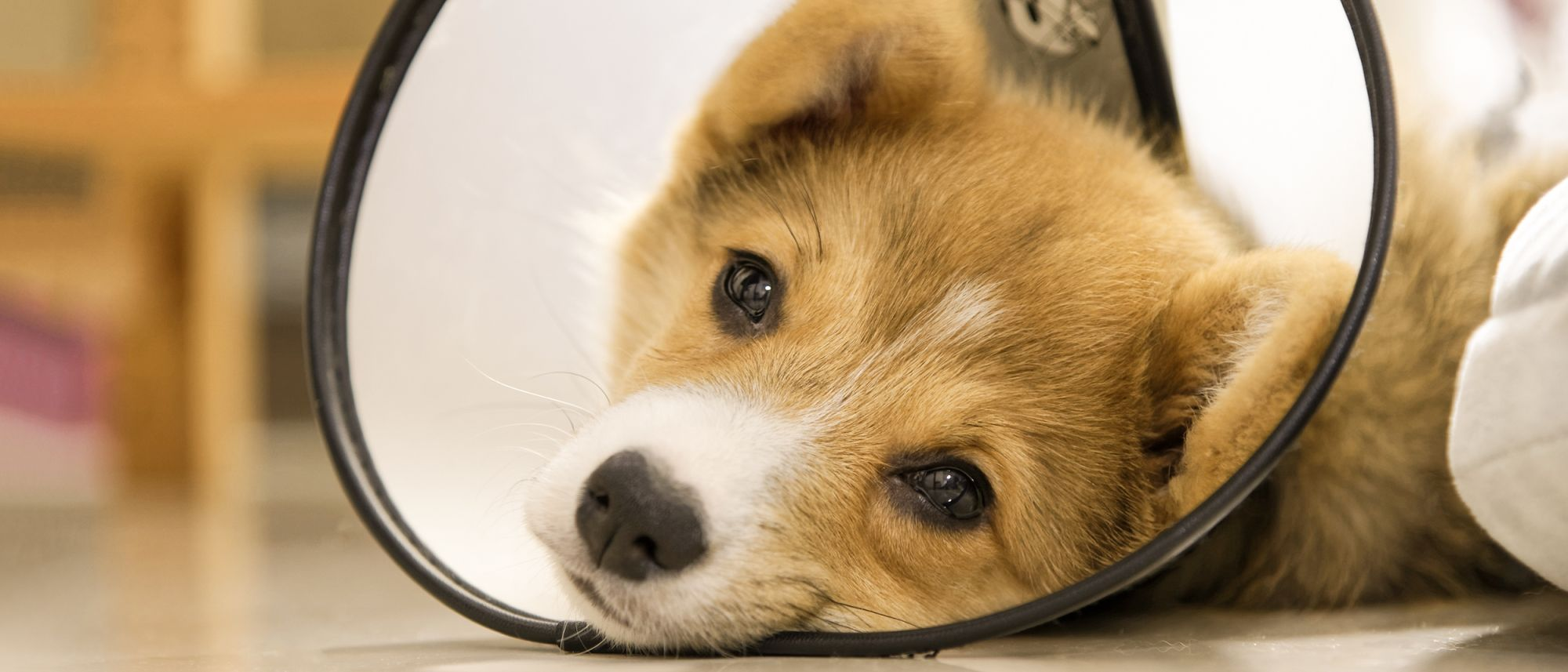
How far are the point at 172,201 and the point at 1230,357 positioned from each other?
3.65m

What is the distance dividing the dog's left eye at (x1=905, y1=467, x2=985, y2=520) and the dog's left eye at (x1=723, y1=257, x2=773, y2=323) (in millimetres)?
254

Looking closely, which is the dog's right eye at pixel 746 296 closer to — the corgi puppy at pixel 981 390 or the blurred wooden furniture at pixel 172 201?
the corgi puppy at pixel 981 390

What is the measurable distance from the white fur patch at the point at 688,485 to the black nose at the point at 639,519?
0.4 inches

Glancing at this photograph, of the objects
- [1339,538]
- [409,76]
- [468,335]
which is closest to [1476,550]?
[1339,538]

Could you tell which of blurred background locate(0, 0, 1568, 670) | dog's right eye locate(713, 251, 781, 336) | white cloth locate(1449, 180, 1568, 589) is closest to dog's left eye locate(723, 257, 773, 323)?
dog's right eye locate(713, 251, 781, 336)

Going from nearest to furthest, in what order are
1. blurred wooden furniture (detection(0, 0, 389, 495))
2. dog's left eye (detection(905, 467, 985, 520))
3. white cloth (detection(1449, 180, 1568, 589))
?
white cloth (detection(1449, 180, 1568, 589)) < dog's left eye (detection(905, 467, 985, 520)) < blurred wooden furniture (detection(0, 0, 389, 495))

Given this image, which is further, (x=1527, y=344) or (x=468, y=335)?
(x=468, y=335)

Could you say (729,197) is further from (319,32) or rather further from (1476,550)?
(319,32)

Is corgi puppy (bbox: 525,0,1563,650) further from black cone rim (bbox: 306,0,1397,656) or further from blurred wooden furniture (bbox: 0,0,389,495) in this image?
blurred wooden furniture (bbox: 0,0,389,495)

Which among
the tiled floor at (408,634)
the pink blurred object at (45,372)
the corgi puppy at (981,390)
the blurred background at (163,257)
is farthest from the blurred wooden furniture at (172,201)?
the corgi puppy at (981,390)

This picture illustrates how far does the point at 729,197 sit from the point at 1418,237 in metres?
0.80

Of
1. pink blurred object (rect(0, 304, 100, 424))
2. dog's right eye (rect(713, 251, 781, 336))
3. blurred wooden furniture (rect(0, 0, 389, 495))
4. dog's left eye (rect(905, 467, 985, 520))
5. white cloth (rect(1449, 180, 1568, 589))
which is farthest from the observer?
blurred wooden furniture (rect(0, 0, 389, 495))

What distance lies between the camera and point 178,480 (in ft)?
12.9

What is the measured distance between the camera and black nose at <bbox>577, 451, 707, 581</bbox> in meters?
1.06
